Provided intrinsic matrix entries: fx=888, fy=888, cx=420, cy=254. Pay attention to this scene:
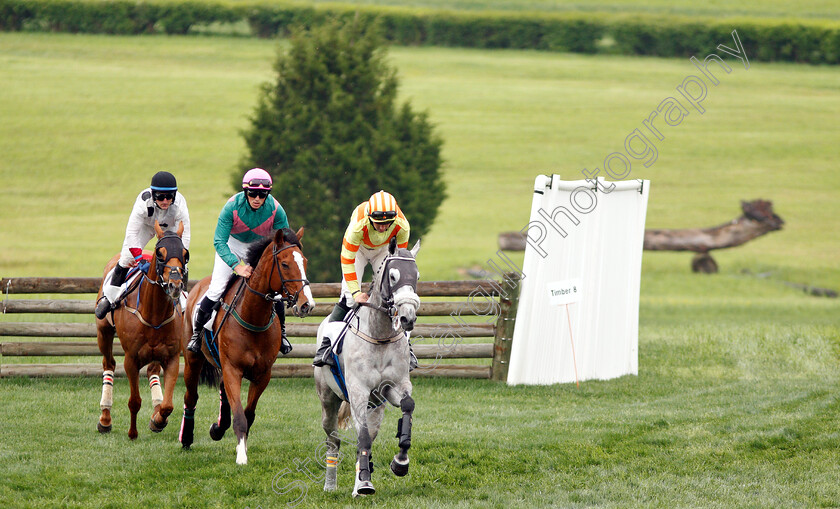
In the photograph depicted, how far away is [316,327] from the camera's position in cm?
1273

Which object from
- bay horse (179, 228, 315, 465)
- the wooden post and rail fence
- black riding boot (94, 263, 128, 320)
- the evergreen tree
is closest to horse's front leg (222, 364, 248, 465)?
bay horse (179, 228, 315, 465)

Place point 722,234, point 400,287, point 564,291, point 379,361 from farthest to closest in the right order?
1. point 722,234
2. point 564,291
3. point 379,361
4. point 400,287

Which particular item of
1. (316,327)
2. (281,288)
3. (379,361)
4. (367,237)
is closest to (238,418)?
(281,288)

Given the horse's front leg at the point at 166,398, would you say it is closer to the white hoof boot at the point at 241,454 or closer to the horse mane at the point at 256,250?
the white hoof boot at the point at 241,454

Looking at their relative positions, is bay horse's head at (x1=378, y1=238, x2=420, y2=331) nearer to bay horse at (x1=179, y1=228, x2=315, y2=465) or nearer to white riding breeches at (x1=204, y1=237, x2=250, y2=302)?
bay horse at (x1=179, y1=228, x2=315, y2=465)

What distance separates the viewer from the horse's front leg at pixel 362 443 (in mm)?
6887

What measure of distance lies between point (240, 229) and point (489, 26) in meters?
45.3

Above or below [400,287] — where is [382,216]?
above

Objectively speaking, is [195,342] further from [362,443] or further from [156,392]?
[362,443]

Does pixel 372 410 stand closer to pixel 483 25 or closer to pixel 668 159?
pixel 668 159

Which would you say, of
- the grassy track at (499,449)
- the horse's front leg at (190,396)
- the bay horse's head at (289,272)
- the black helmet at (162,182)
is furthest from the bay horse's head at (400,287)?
the black helmet at (162,182)

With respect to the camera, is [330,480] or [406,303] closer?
[406,303]

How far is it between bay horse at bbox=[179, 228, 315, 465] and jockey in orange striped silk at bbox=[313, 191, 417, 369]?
380 mm

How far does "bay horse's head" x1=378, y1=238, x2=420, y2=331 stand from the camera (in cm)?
649
